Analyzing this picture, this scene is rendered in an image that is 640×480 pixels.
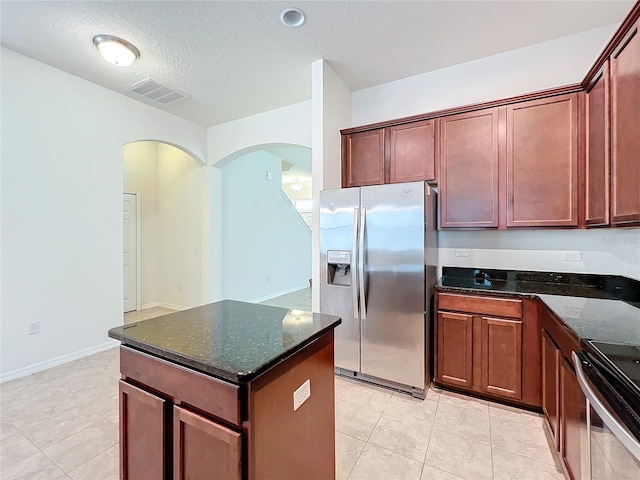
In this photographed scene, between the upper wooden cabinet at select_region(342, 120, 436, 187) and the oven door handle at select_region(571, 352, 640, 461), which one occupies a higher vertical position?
the upper wooden cabinet at select_region(342, 120, 436, 187)

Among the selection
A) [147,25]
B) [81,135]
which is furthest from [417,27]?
[81,135]

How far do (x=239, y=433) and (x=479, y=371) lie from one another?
2100mm

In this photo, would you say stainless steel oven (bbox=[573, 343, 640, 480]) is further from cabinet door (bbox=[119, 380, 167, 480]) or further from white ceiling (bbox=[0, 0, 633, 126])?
white ceiling (bbox=[0, 0, 633, 126])

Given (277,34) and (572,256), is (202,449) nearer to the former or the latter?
(277,34)

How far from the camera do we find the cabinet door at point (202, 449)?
93 cm

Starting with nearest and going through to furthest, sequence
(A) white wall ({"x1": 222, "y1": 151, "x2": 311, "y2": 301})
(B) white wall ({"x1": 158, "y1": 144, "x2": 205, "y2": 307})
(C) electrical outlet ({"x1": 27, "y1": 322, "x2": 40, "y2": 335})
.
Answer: (C) electrical outlet ({"x1": 27, "y1": 322, "x2": 40, "y2": 335})
(B) white wall ({"x1": 158, "y1": 144, "x2": 205, "y2": 307})
(A) white wall ({"x1": 222, "y1": 151, "x2": 311, "y2": 301})

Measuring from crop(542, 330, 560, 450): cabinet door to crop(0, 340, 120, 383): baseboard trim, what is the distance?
4.23 m

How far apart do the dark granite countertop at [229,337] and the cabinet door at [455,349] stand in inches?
56.1

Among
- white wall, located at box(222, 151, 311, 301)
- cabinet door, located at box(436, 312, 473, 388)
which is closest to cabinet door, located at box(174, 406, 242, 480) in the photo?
cabinet door, located at box(436, 312, 473, 388)

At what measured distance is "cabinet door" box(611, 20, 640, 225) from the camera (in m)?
1.58

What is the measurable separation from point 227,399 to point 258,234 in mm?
5142

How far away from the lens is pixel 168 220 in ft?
17.4

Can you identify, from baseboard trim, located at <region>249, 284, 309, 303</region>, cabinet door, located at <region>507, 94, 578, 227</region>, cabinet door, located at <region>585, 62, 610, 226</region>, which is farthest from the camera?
baseboard trim, located at <region>249, 284, 309, 303</region>

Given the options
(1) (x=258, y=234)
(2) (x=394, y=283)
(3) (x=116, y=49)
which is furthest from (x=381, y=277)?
(1) (x=258, y=234)
